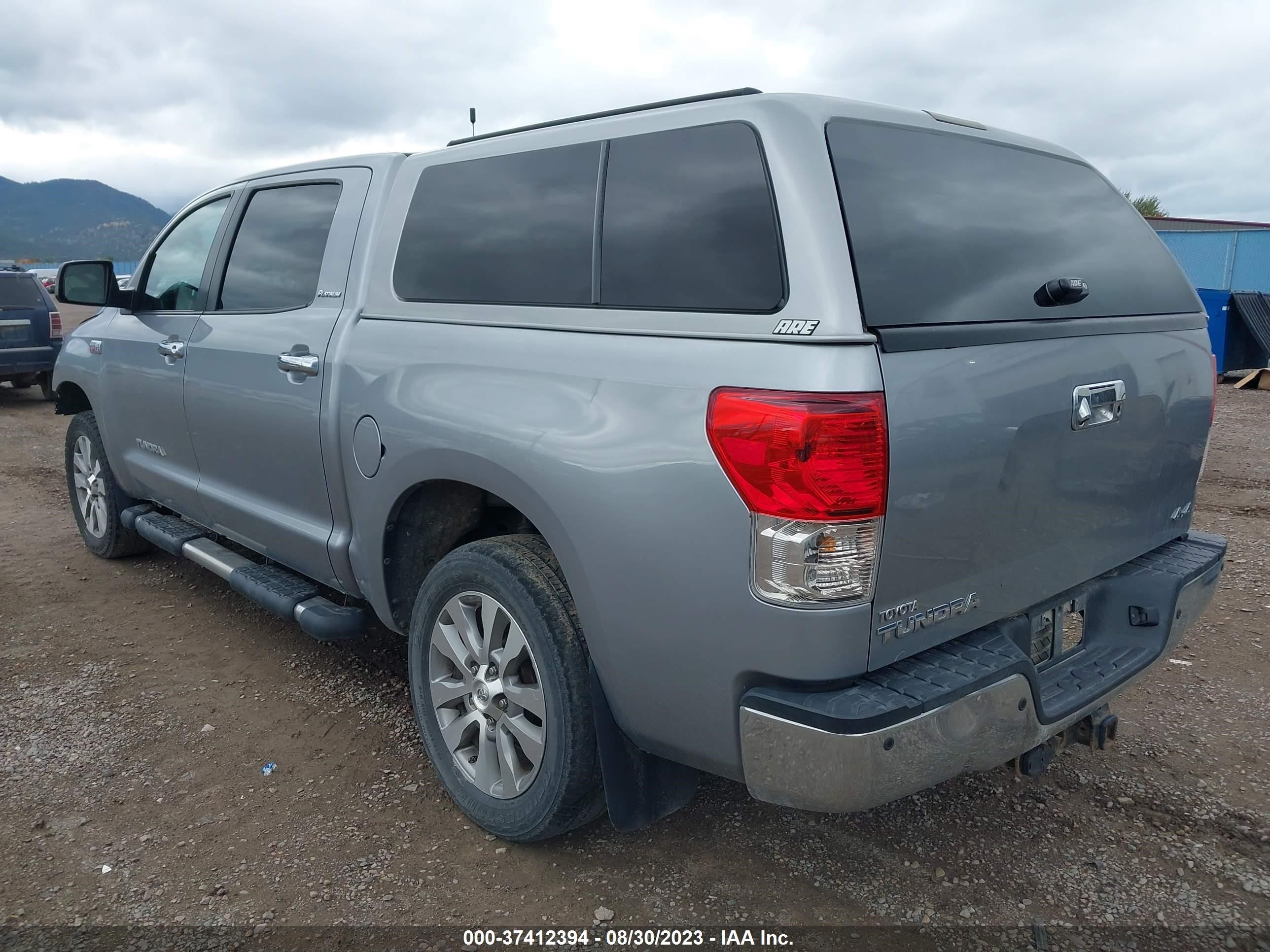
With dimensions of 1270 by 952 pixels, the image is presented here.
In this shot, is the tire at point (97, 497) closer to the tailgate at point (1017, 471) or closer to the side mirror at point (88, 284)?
the side mirror at point (88, 284)

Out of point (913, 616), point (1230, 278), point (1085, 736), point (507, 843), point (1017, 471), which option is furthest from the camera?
point (1230, 278)

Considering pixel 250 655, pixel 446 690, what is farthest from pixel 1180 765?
pixel 250 655

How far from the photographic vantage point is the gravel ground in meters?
2.49

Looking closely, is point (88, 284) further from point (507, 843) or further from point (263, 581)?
point (507, 843)

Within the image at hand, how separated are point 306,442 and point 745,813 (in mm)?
1918

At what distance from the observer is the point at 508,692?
2605 mm

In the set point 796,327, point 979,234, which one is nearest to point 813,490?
point 796,327

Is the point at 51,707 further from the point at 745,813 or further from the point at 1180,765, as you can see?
the point at 1180,765

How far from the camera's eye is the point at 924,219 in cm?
224

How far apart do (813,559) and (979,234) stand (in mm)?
1017

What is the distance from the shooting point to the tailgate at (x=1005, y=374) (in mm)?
2008

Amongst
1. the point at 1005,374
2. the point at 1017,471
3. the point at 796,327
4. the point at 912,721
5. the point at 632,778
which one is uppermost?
the point at 796,327

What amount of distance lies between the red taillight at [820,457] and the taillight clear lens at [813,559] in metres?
0.02

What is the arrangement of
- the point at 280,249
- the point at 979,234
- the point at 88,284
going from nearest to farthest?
the point at 979,234, the point at 280,249, the point at 88,284
